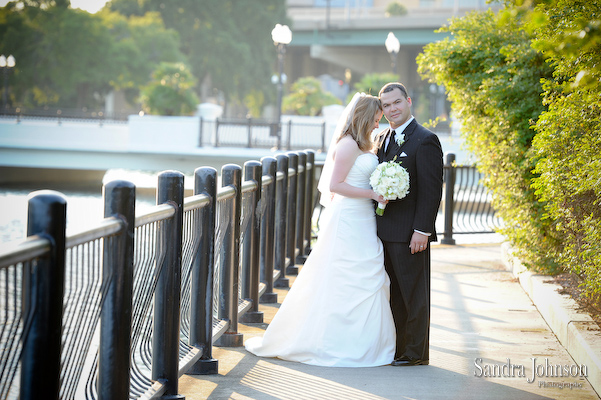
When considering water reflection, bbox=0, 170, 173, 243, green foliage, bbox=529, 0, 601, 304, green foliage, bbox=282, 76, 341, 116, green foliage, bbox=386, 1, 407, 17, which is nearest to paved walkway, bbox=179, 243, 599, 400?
green foliage, bbox=529, 0, 601, 304

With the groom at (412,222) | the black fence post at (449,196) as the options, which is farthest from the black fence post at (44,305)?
the black fence post at (449,196)

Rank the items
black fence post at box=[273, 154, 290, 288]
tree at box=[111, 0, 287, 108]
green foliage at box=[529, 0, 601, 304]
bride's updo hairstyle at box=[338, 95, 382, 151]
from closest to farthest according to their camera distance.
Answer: green foliage at box=[529, 0, 601, 304]
bride's updo hairstyle at box=[338, 95, 382, 151]
black fence post at box=[273, 154, 290, 288]
tree at box=[111, 0, 287, 108]

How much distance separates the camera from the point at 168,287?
3736 millimetres

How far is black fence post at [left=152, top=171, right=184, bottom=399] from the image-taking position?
12.2ft

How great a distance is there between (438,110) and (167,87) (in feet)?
117

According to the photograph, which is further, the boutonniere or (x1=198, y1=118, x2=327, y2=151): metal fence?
(x1=198, y1=118, x2=327, y2=151): metal fence

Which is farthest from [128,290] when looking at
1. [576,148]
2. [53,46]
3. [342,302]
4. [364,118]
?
[53,46]

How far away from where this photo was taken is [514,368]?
4.96m

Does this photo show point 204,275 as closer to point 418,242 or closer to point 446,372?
point 418,242

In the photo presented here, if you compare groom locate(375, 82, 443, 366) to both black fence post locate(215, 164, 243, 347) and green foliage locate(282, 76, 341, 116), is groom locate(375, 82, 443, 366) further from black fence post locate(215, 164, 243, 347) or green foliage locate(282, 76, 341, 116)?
green foliage locate(282, 76, 341, 116)

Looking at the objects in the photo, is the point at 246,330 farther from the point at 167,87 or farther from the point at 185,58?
the point at 185,58

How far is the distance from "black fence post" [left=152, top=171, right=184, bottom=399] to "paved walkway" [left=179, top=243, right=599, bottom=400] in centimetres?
42

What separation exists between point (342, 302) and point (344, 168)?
38.2 inches

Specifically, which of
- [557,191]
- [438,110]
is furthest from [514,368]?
[438,110]
